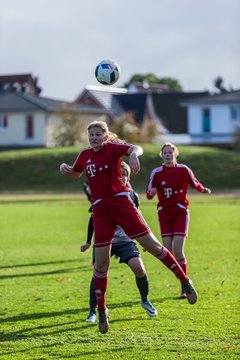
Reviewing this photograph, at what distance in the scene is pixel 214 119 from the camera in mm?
75188

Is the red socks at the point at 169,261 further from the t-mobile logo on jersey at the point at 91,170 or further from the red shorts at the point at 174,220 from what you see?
the red shorts at the point at 174,220

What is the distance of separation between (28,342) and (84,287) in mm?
4328

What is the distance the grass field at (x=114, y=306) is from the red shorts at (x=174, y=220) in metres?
0.94

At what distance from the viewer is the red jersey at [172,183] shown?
1262 centimetres

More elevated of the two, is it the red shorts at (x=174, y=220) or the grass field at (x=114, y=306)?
the red shorts at (x=174, y=220)

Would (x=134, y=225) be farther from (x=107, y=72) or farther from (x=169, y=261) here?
(x=107, y=72)

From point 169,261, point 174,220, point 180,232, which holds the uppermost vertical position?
point 169,261

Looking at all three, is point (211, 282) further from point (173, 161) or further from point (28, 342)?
point (28, 342)

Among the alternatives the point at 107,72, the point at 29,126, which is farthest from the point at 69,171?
the point at 29,126

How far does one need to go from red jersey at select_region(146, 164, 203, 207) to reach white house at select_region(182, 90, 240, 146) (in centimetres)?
6251

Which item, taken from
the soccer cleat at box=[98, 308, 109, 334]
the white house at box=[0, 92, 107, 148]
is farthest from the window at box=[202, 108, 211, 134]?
the soccer cleat at box=[98, 308, 109, 334]

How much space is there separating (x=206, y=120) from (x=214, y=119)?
2.84ft

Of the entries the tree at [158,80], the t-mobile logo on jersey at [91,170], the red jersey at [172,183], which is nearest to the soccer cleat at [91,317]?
the t-mobile logo on jersey at [91,170]

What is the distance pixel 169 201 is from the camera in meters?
12.7
